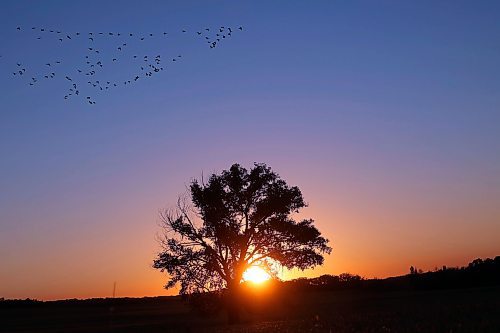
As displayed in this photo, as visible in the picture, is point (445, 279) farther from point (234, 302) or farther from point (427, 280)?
point (234, 302)

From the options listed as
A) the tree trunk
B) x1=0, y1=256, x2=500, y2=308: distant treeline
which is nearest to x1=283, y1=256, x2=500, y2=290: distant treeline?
x1=0, y1=256, x2=500, y2=308: distant treeline

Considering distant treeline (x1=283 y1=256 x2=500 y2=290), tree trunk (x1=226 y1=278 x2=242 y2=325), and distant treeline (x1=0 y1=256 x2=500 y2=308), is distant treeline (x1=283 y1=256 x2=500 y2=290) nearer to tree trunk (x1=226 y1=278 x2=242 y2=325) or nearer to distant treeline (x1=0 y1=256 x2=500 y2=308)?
distant treeline (x1=0 y1=256 x2=500 y2=308)

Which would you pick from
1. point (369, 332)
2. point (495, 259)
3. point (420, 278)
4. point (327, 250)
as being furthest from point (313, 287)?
point (369, 332)

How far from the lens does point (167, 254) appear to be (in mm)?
42719

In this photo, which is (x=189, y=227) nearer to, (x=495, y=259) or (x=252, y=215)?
(x=252, y=215)

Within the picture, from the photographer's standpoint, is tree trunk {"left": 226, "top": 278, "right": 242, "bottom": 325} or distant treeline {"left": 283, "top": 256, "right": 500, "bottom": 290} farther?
distant treeline {"left": 283, "top": 256, "right": 500, "bottom": 290}

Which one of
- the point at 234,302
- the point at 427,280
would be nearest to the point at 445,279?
the point at 427,280

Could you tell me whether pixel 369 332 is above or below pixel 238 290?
below

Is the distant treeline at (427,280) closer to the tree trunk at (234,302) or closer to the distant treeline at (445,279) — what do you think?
the distant treeline at (445,279)

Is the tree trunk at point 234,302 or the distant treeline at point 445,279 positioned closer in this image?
the tree trunk at point 234,302

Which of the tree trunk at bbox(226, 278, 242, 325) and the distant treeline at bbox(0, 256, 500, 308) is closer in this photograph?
the tree trunk at bbox(226, 278, 242, 325)

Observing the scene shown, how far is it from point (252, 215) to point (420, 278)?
44.3m

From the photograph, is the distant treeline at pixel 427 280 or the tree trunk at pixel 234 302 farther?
the distant treeline at pixel 427 280

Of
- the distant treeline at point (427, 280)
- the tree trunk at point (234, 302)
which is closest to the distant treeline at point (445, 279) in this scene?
the distant treeline at point (427, 280)
